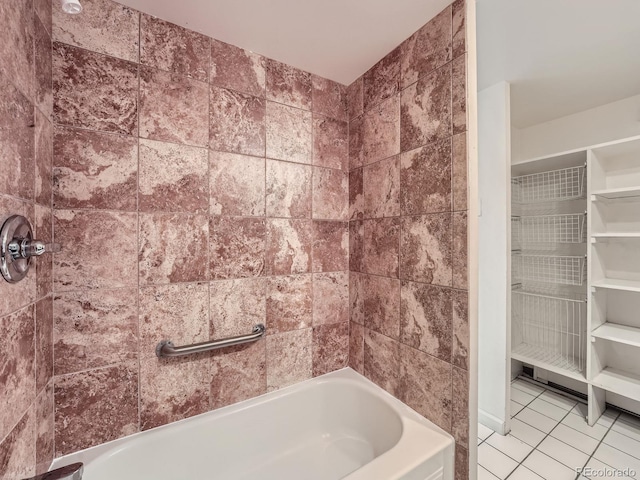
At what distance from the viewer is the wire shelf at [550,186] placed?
2.00 metres

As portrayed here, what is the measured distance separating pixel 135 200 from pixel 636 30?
2.52m

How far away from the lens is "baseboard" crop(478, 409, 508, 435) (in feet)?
5.52

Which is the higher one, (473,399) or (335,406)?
(473,399)

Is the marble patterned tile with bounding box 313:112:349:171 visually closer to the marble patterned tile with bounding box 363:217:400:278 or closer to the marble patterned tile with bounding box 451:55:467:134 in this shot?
the marble patterned tile with bounding box 363:217:400:278

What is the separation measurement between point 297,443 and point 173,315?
0.97 metres

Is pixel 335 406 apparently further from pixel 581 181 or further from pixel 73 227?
pixel 581 181

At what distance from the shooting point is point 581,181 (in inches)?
78.0

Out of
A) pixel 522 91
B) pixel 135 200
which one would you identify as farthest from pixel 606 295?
pixel 135 200

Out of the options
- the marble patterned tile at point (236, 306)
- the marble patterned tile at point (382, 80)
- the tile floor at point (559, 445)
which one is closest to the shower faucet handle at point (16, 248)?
the marble patterned tile at point (236, 306)

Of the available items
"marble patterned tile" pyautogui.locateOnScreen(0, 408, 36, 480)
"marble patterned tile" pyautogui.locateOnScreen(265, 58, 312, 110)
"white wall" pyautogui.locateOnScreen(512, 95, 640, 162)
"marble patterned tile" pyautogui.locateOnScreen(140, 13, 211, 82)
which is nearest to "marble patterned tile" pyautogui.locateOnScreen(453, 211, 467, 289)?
"marble patterned tile" pyautogui.locateOnScreen(265, 58, 312, 110)

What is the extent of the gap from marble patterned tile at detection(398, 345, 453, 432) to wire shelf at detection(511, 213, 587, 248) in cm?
184

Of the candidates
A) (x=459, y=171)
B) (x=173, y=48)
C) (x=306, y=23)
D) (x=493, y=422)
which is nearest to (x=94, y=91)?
→ (x=173, y=48)

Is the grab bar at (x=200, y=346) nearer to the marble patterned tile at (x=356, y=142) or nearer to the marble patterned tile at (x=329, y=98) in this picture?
the marble patterned tile at (x=356, y=142)

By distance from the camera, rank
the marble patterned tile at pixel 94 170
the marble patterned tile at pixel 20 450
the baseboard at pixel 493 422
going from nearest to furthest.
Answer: the marble patterned tile at pixel 20 450, the marble patterned tile at pixel 94 170, the baseboard at pixel 493 422
